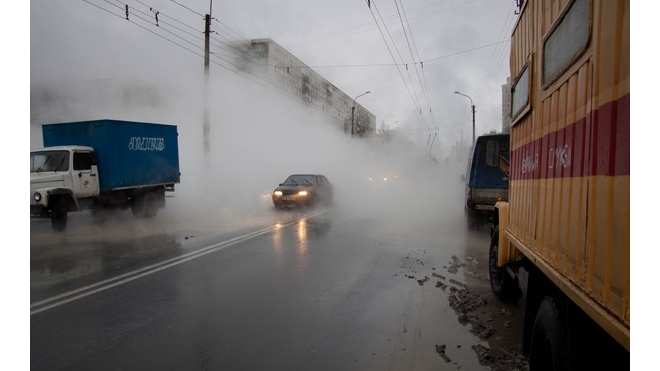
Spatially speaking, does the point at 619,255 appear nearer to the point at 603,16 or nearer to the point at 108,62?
the point at 603,16

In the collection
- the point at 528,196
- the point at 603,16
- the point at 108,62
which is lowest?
the point at 528,196

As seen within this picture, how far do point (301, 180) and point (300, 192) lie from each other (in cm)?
133

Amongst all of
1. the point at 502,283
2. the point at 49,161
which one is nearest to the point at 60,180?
the point at 49,161

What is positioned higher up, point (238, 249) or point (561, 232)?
point (561, 232)

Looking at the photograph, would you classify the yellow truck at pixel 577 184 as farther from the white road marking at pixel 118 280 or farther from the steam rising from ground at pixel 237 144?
the steam rising from ground at pixel 237 144

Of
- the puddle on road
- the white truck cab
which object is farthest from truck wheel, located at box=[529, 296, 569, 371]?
the white truck cab

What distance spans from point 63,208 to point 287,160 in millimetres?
16337

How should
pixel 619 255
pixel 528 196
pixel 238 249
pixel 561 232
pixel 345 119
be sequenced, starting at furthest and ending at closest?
pixel 345 119, pixel 238 249, pixel 528 196, pixel 561 232, pixel 619 255

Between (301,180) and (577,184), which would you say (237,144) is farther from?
(577,184)

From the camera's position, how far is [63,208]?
969 cm

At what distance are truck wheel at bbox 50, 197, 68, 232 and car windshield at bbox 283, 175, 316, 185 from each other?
8068mm

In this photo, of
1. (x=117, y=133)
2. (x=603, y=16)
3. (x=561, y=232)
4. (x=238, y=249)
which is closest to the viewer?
(x=603, y=16)

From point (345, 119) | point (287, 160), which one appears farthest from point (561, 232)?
point (345, 119)

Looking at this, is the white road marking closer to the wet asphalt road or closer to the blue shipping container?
the wet asphalt road
